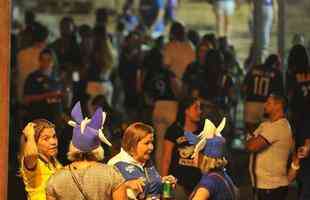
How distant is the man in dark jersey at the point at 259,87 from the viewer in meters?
13.7

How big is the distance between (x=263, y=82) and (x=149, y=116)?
2.30m

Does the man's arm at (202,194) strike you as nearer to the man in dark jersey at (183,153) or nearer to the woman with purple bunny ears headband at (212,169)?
the woman with purple bunny ears headband at (212,169)

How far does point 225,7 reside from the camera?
21.0m

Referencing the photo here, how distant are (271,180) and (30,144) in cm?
305

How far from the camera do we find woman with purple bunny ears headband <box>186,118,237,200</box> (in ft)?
27.9

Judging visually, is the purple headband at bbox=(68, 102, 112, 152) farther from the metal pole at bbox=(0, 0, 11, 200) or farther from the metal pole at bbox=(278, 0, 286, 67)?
the metal pole at bbox=(278, 0, 286, 67)

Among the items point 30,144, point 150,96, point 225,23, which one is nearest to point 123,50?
point 150,96

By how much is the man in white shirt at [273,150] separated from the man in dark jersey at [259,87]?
257 cm

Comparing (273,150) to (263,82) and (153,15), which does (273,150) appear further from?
(153,15)

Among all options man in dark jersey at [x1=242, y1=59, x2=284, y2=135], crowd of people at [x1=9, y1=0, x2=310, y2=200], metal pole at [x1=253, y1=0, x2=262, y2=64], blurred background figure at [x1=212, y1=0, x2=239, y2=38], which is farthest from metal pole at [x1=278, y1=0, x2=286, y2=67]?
blurred background figure at [x1=212, y1=0, x2=239, y2=38]

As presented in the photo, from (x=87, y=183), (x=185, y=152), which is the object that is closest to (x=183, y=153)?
(x=185, y=152)

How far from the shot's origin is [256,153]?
10.9 m

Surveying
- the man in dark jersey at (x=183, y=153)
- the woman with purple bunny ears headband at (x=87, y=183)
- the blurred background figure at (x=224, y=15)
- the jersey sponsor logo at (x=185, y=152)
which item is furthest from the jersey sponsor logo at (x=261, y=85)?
the blurred background figure at (x=224, y=15)

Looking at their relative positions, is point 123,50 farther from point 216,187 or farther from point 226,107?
point 216,187
